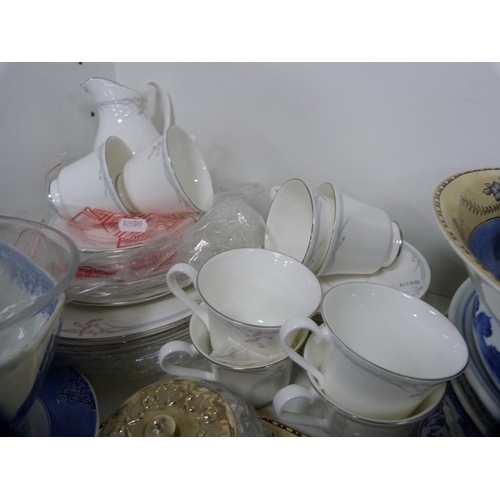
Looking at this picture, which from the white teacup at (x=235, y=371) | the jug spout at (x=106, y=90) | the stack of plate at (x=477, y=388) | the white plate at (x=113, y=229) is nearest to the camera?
the stack of plate at (x=477, y=388)

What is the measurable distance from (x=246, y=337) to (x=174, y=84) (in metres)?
0.57

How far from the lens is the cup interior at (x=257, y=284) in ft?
1.63

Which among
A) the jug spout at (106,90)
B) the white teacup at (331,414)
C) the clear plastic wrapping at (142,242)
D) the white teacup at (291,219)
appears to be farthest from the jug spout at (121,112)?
the white teacup at (331,414)

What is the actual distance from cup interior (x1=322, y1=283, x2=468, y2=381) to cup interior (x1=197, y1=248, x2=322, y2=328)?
6 centimetres

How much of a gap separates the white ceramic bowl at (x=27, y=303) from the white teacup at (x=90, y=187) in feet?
0.49

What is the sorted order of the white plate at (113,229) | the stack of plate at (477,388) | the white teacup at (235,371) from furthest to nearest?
the white plate at (113,229) → the white teacup at (235,371) → the stack of plate at (477,388)

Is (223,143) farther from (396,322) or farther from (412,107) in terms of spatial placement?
(396,322)

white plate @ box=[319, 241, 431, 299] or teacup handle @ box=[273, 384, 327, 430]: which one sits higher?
white plate @ box=[319, 241, 431, 299]

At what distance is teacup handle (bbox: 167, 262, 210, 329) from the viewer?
468mm

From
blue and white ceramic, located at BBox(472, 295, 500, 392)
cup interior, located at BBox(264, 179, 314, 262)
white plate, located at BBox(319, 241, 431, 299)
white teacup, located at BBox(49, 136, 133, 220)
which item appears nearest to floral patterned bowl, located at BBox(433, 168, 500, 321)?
blue and white ceramic, located at BBox(472, 295, 500, 392)

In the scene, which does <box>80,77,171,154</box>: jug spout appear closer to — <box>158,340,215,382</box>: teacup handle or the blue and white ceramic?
<box>158,340,215,382</box>: teacup handle

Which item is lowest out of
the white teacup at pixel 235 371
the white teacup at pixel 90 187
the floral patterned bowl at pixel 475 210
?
the white teacup at pixel 235 371

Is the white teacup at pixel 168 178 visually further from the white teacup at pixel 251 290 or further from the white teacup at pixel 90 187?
the white teacup at pixel 251 290

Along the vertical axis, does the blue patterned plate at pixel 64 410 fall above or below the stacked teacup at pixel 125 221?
below
